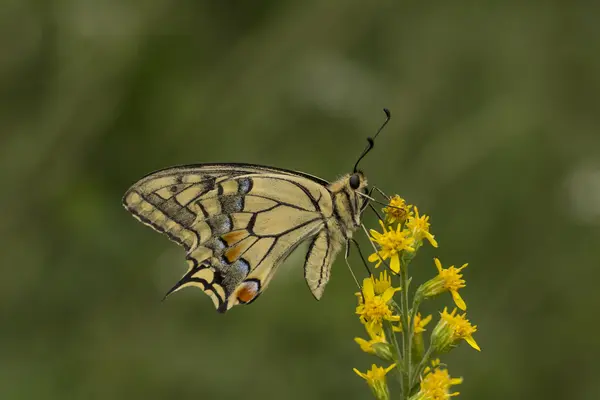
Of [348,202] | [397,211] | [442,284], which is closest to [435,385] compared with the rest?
[442,284]

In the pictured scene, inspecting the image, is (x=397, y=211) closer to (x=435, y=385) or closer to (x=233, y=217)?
(x=435, y=385)

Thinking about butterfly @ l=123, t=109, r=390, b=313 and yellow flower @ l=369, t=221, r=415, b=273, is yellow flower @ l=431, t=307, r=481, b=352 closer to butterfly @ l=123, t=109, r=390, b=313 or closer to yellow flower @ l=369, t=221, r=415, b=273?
yellow flower @ l=369, t=221, r=415, b=273

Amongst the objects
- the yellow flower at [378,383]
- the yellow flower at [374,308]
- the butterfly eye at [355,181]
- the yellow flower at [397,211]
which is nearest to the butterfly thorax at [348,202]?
the butterfly eye at [355,181]

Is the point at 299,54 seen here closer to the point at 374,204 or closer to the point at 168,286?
the point at 168,286

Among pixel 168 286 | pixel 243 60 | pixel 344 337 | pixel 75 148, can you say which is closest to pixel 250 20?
pixel 243 60

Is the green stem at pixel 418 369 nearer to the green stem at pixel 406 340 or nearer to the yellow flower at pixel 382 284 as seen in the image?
the green stem at pixel 406 340

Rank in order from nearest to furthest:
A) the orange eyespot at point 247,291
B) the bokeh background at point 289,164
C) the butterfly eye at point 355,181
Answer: the orange eyespot at point 247,291
the butterfly eye at point 355,181
the bokeh background at point 289,164
